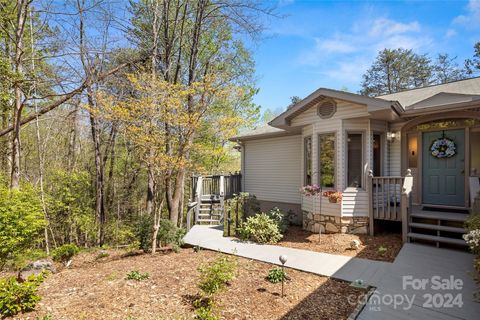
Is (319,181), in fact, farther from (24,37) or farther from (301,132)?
(24,37)

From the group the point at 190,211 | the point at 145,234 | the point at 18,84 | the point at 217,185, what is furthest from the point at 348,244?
the point at 18,84

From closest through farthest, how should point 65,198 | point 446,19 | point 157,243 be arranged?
1. point 157,243
2. point 446,19
3. point 65,198

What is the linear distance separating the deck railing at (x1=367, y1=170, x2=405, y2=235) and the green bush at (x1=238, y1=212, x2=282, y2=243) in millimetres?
2531

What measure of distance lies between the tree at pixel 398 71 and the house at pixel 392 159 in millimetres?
14438

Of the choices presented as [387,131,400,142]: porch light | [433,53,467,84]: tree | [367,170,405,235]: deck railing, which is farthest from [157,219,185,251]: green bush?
[433,53,467,84]: tree

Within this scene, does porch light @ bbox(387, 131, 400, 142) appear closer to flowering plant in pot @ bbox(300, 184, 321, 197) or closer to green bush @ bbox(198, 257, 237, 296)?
flowering plant in pot @ bbox(300, 184, 321, 197)

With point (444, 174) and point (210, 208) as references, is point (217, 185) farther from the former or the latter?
point (444, 174)

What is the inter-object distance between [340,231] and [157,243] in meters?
5.01

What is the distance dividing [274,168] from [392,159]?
3.97 metres

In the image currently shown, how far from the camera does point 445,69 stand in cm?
1931

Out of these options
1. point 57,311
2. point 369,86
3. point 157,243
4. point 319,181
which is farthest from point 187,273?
point 369,86

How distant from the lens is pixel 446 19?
8422 mm

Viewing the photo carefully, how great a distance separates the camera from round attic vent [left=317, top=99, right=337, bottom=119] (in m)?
6.94

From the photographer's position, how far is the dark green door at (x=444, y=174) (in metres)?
6.17
